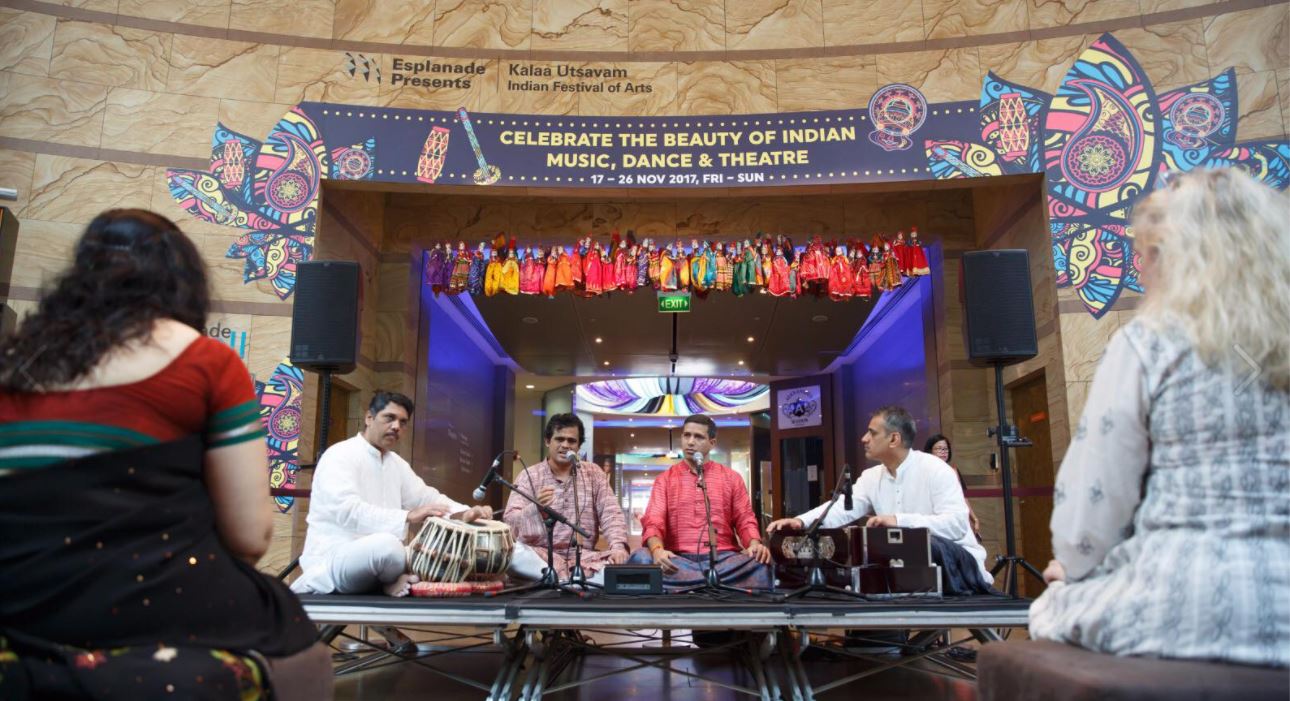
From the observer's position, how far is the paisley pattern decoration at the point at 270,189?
6.29 m

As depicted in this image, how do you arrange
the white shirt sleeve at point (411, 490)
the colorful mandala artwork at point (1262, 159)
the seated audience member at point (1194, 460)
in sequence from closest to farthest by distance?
the seated audience member at point (1194, 460)
the white shirt sleeve at point (411, 490)
the colorful mandala artwork at point (1262, 159)

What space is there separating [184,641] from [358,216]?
21.8 feet

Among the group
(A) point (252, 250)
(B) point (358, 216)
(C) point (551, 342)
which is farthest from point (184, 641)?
(C) point (551, 342)

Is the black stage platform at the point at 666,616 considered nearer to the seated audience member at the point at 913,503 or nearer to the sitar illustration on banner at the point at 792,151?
the seated audience member at the point at 913,503

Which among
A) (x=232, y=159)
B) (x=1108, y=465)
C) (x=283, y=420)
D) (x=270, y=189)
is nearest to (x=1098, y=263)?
(x=1108, y=465)

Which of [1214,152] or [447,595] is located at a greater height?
[1214,152]

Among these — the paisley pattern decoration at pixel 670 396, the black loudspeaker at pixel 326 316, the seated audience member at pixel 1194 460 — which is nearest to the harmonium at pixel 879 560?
the seated audience member at pixel 1194 460

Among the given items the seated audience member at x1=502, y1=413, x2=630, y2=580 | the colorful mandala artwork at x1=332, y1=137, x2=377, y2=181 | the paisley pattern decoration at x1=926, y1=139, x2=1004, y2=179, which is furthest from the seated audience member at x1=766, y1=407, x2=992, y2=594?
the colorful mandala artwork at x1=332, y1=137, x2=377, y2=181

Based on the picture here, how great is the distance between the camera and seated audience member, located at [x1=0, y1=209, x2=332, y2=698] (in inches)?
51.0

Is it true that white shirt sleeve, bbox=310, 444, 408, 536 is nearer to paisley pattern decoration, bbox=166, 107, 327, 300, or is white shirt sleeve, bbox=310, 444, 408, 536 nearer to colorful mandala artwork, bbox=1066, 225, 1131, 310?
paisley pattern decoration, bbox=166, 107, 327, 300

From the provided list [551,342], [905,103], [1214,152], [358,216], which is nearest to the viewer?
[1214,152]

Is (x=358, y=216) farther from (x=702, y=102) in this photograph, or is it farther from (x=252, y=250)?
(x=702, y=102)

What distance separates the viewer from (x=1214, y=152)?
5980 millimetres

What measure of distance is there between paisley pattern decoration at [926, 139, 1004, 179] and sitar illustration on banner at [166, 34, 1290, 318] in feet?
0.03
